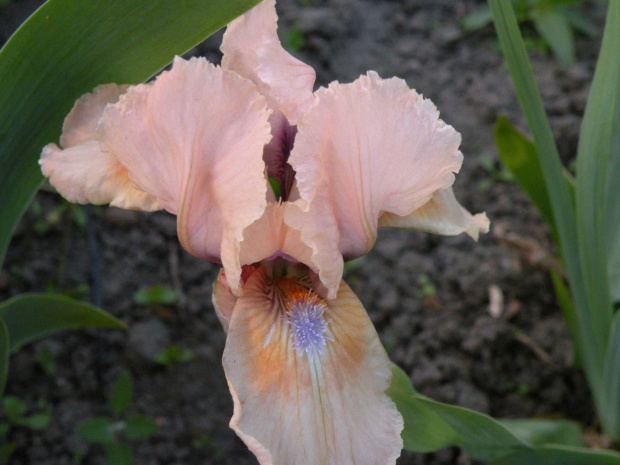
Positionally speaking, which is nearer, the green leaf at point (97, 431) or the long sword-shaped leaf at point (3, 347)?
the long sword-shaped leaf at point (3, 347)

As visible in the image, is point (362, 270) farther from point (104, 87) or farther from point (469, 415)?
point (104, 87)

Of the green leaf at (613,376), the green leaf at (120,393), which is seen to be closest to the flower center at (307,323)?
the green leaf at (120,393)

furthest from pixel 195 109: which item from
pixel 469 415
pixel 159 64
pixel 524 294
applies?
pixel 524 294

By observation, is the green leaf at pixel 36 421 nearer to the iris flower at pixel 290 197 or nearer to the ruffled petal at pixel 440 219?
the iris flower at pixel 290 197

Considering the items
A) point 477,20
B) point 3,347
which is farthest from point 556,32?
point 3,347

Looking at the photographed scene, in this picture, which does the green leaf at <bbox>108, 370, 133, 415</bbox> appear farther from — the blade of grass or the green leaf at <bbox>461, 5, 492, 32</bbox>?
the green leaf at <bbox>461, 5, 492, 32</bbox>

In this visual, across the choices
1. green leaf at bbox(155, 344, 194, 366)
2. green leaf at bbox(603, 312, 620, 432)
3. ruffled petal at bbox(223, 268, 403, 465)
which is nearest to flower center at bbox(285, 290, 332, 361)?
ruffled petal at bbox(223, 268, 403, 465)

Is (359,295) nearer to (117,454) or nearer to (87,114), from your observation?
(117,454)
